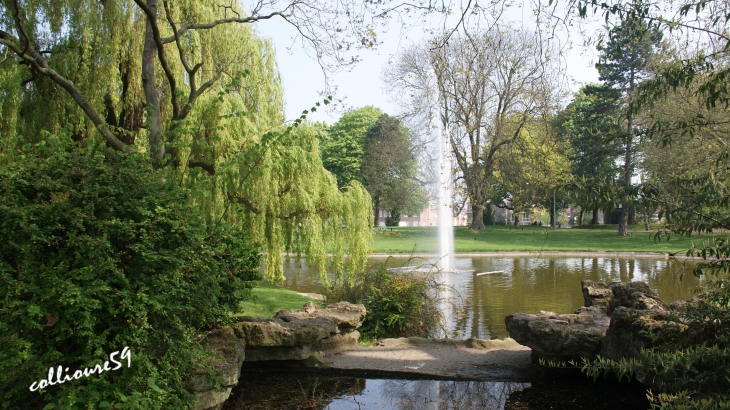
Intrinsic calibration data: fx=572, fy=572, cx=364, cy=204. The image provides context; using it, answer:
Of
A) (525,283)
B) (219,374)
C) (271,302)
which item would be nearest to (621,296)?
(219,374)

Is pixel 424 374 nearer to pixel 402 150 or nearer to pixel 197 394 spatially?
pixel 197 394

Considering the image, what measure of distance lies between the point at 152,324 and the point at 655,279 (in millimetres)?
15603

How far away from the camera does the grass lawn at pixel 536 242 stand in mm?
27203

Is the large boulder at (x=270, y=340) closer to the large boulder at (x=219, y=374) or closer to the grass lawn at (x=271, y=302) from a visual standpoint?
the large boulder at (x=219, y=374)

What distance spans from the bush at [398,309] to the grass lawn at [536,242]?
53.4ft

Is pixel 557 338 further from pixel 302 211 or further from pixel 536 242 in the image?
pixel 536 242

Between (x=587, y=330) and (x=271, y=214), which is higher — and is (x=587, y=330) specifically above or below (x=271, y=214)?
below

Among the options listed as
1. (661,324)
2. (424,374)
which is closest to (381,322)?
(424,374)

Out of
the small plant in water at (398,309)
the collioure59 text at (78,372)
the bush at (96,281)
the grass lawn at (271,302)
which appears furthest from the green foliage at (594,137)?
the collioure59 text at (78,372)

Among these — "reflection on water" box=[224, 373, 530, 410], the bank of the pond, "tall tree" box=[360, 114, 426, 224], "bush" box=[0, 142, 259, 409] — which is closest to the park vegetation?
"bush" box=[0, 142, 259, 409]

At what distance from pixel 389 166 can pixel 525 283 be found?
94.4 ft

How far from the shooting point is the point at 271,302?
440 inches

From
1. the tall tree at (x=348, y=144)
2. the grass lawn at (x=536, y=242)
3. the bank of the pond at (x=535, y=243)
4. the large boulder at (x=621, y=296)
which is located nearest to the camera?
the large boulder at (x=621, y=296)

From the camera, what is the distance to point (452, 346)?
26.6ft
